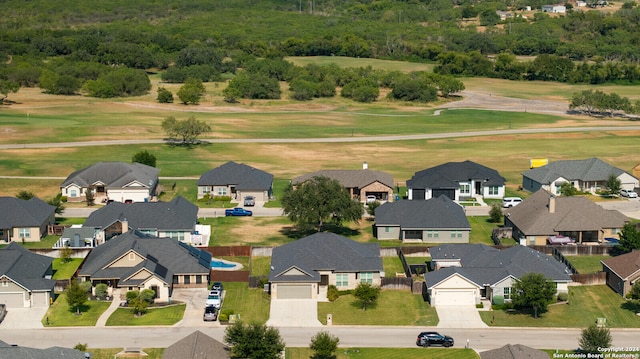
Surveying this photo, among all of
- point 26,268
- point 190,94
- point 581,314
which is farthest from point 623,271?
point 190,94

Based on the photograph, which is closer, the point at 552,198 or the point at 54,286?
the point at 54,286

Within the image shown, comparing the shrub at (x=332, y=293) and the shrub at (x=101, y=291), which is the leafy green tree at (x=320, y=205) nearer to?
the shrub at (x=332, y=293)

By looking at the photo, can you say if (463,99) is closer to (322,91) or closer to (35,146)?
(322,91)

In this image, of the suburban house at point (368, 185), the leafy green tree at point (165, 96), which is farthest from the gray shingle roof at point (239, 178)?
the leafy green tree at point (165, 96)

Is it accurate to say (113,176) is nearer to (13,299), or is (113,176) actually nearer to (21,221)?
(21,221)

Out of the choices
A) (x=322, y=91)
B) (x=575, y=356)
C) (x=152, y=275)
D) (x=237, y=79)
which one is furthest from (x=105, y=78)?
(x=575, y=356)

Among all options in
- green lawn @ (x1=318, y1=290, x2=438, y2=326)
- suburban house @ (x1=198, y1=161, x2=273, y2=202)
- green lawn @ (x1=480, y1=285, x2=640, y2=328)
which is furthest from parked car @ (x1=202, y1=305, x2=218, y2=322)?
suburban house @ (x1=198, y1=161, x2=273, y2=202)

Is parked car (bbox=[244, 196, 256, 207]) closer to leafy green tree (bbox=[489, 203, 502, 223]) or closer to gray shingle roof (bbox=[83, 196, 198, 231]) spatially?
gray shingle roof (bbox=[83, 196, 198, 231])
